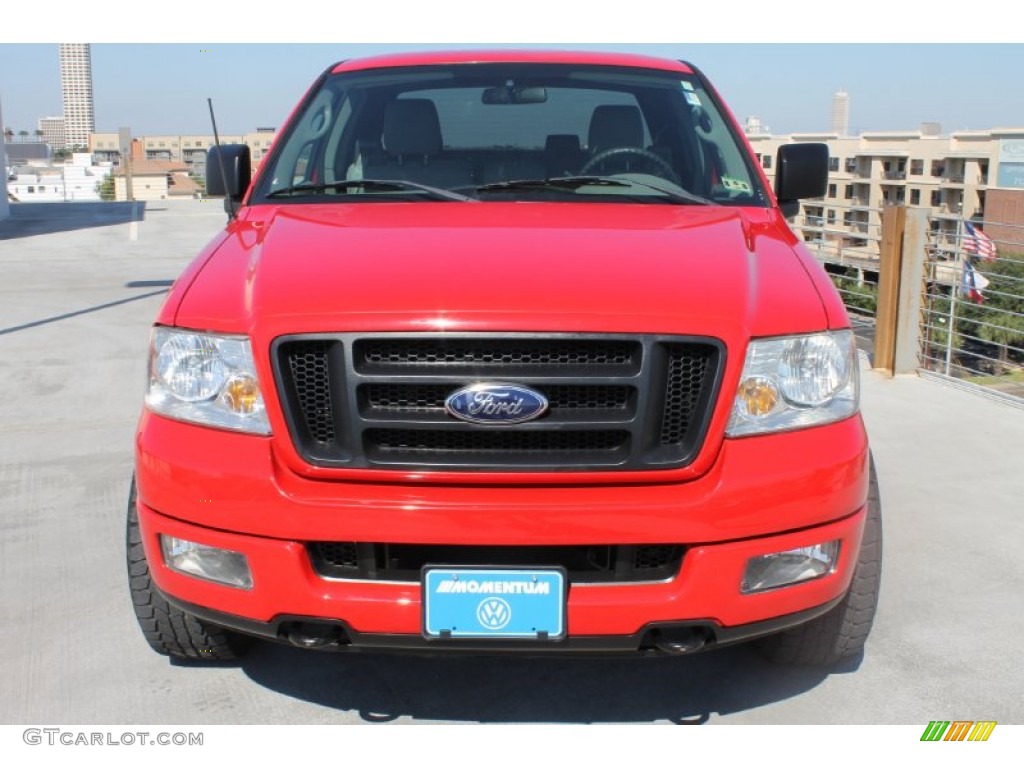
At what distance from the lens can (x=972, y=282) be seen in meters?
9.10

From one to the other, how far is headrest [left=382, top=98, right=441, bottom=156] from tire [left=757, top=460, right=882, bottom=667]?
1985 millimetres

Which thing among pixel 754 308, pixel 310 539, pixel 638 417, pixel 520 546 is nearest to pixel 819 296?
pixel 754 308

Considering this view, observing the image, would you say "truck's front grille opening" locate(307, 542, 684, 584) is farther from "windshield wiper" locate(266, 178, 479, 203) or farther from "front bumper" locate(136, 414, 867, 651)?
"windshield wiper" locate(266, 178, 479, 203)

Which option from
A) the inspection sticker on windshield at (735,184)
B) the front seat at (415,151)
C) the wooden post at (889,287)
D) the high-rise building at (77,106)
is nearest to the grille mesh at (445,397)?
the front seat at (415,151)

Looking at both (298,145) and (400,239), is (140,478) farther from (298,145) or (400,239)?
(298,145)

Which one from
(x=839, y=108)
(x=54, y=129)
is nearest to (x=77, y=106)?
(x=54, y=129)

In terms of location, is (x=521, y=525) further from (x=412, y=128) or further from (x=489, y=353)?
(x=412, y=128)

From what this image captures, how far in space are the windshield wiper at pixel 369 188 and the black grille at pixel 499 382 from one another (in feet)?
3.72

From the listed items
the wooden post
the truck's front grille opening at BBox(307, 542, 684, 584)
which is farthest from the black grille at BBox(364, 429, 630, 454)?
the wooden post

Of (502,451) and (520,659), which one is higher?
(502,451)

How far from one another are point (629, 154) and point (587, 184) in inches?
15.0

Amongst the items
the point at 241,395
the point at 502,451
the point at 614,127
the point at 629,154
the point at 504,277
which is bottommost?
the point at 502,451

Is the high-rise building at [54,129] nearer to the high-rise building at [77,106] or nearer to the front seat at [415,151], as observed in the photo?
the high-rise building at [77,106]

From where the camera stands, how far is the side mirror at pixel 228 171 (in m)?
4.16
